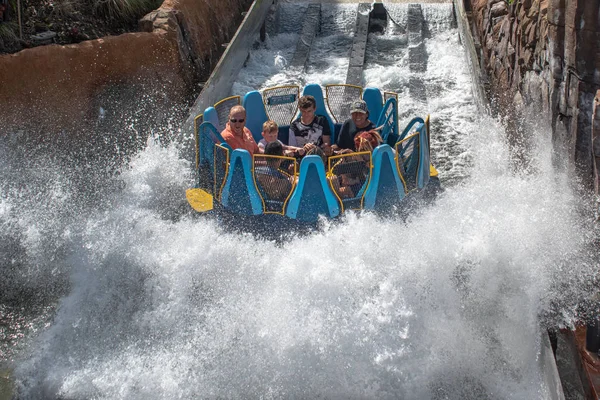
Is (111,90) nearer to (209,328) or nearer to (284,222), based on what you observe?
(284,222)

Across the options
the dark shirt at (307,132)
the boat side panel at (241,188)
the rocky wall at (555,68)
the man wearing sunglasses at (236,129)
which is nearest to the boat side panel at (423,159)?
the dark shirt at (307,132)

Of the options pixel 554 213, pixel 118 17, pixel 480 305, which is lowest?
pixel 480 305

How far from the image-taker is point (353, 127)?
17.2ft

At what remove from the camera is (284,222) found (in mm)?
4793

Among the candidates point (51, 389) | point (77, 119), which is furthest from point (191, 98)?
point (51, 389)

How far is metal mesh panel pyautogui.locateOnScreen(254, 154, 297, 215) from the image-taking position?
464 cm

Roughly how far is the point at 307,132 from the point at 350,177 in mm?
876

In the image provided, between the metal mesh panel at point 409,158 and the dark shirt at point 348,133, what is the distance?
544mm

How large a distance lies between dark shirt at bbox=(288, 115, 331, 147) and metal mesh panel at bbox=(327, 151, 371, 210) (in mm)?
687

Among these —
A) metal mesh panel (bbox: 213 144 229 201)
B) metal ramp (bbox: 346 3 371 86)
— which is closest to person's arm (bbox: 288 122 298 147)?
metal mesh panel (bbox: 213 144 229 201)

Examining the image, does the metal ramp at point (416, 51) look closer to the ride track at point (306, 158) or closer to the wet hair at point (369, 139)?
the ride track at point (306, 158)

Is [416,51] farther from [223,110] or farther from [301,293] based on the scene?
[301,293]

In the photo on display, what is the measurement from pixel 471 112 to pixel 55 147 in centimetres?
475

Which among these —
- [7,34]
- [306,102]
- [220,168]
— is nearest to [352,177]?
[306,102]
